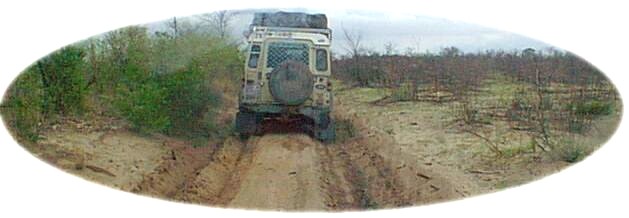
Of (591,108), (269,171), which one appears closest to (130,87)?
(269,171)

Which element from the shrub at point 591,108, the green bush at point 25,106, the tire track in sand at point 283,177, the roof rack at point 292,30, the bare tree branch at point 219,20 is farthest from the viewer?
the bare tree branch at point 219,20

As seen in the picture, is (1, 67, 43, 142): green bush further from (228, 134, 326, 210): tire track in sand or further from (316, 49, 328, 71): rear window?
(316, 49, 328, 71): rear window

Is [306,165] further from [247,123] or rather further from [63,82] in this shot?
[63,82]

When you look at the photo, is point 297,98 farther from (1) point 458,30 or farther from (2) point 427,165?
(1) point 458,30

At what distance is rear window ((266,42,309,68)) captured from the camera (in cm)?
772

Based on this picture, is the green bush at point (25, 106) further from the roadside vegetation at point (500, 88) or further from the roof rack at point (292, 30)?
the roadside vegetation at point (500, 88)

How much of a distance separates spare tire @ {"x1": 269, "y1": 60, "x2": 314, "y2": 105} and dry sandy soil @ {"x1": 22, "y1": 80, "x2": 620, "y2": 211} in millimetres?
223

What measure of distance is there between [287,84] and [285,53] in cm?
28

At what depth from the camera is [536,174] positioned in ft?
22.9

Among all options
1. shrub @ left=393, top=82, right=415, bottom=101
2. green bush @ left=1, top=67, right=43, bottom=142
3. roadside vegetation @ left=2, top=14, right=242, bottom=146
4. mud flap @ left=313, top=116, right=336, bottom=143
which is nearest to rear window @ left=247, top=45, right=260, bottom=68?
roadside vegetation @ left=2, top=14, right=242, bottom=146

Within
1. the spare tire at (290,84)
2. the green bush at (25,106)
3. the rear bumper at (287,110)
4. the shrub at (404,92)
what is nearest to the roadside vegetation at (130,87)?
the green bush at (25,106)

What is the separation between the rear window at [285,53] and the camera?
7.72 metres

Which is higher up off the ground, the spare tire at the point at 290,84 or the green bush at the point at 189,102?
the spare tire at the point at 290,84

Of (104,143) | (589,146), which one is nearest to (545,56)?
(589,146)
